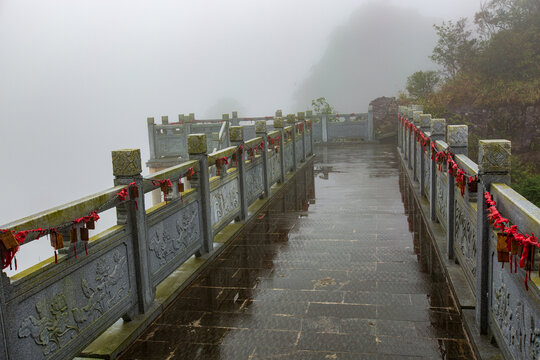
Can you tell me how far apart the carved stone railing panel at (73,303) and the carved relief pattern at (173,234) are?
0.44 metres

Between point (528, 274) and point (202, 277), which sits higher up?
point (528, 274)

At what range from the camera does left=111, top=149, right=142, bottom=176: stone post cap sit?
3842mm

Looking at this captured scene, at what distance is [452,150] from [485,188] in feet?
5.26

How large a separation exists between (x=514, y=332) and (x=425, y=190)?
5519 mm

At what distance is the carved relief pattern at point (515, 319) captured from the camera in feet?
7.95

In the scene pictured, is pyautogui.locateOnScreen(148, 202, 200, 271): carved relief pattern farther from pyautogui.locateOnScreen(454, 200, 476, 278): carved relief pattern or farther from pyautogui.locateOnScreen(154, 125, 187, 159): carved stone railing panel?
pyautogui.locateOnScreen(154, 125, 187, 159): carved stone railing panel

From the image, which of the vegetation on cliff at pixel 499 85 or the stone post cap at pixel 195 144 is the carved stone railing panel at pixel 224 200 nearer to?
the stone post cap at pixel 195 144

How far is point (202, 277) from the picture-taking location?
5105 millimetres

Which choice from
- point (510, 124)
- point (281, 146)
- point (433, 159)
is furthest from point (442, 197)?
point (510, 124)

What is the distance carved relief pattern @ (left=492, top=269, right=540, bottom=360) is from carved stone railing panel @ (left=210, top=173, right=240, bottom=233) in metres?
3.48

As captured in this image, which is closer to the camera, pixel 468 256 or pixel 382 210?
pixel 468 256

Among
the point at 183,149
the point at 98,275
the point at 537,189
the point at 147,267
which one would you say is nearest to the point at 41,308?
the point at 98,275

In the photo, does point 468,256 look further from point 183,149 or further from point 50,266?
point 183,149

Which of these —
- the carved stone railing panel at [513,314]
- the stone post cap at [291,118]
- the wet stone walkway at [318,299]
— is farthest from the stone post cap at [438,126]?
the stone post cap at [291,118]
